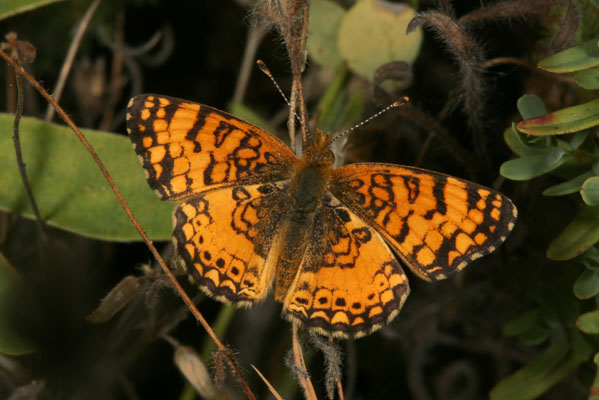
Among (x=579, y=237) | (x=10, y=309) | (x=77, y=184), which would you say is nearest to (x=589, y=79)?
(x=579, y=237)

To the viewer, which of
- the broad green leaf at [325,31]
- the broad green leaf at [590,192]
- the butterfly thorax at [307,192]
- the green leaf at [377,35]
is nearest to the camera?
the broad green leaf at [590,192]

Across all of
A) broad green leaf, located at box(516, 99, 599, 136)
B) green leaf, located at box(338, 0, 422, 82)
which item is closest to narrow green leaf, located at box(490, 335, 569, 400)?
broad green leaf, located at box(516, 99, 599, 136)

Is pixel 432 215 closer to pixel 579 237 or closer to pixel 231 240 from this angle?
pixel 579 237

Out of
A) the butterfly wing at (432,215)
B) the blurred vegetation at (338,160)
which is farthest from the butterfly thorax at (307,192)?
the blurred vegetation at (338,160)

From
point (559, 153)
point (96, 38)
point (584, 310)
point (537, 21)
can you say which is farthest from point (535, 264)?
point (96, 38)

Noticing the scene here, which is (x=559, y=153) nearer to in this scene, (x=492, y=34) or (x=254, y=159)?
(x=254, y=159)

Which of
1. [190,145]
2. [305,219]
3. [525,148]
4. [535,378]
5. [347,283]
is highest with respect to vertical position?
[190,145]

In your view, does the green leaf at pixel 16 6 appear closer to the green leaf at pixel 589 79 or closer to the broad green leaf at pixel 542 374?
the green leaf at pixel 589 79

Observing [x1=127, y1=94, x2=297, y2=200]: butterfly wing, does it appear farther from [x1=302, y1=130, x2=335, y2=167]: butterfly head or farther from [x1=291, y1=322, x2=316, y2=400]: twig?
[x1=291, y1=322, x2=316, y2=400]: twig
